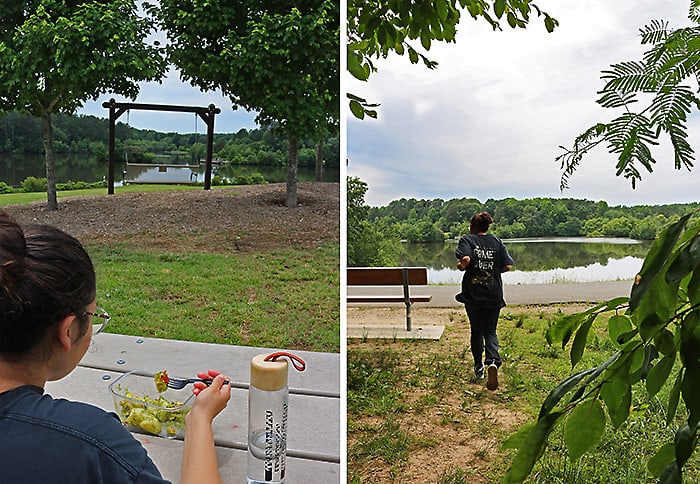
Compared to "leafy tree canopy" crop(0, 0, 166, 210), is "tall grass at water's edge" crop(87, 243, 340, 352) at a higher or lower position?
lower

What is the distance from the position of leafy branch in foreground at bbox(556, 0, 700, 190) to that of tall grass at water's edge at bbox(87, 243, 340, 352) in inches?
53.8

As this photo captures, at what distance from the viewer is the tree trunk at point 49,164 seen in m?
2.54

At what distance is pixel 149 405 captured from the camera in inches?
32.2

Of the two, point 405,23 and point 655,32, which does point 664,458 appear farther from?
point 655,32

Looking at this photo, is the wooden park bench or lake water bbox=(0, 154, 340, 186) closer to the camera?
the wooden park bench

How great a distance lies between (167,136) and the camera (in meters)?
2.61

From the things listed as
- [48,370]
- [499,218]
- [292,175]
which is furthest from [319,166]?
[48,370]

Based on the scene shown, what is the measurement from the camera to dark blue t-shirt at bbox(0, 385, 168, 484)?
45 cm

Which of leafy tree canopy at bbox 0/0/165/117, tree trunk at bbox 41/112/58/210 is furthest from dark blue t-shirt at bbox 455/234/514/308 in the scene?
tree trunk at bbox 41/112/58/210

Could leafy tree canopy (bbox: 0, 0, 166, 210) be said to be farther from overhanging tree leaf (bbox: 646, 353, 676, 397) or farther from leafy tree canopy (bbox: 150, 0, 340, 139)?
overhanging tree leaf (bbox: 646, 353, 676, 397)

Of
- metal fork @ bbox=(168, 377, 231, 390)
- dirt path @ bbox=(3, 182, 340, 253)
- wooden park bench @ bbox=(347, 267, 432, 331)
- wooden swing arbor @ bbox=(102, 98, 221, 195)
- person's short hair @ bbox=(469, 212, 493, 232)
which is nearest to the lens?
metal fork @ bbox=(168, 377, 231, 390)

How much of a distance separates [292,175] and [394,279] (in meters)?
1.17

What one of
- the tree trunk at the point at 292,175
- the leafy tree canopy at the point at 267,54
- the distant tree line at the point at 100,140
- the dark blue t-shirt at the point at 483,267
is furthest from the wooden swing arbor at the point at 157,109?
the dark blue t-shirt at the point at 483,267

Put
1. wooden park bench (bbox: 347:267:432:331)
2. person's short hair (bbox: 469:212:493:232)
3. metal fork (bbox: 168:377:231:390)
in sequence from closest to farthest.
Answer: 1. metal fork (bbox: 168:377:231:390)
2. person's short hair (bbox: 469:212:493:232)
3. wooden park bench (bbox: 347:267:432:331)
